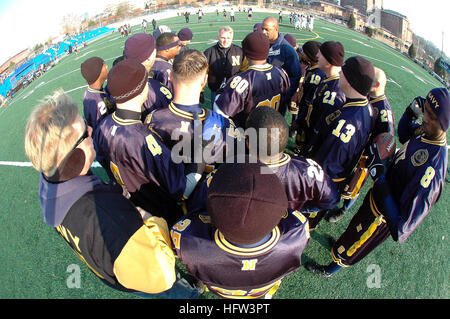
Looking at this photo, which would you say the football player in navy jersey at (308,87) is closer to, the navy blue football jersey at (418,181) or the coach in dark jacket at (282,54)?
the coach in dark jacket at (282,54)

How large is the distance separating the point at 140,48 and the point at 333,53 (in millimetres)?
2910

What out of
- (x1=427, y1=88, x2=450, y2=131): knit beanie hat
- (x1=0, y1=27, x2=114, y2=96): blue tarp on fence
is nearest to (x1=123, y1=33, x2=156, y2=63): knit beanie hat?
(x1=427, y1=88, x2=450, y2=131): knit beanie hat

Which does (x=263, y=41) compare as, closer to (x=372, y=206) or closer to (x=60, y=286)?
(x=372, y=206)

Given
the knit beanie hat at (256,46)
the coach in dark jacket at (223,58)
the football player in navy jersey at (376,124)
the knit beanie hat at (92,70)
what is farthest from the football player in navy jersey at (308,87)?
the knit beanie hat at (92,70)

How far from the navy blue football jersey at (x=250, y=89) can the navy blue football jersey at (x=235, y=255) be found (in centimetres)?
234

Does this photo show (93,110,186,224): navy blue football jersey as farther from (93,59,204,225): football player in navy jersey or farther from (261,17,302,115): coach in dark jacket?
(261,17,302,115): coach in dark jacket

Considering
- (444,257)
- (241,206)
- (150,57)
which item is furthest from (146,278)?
(444,257)

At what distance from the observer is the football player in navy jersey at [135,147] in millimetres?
2350

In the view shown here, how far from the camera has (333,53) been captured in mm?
3670

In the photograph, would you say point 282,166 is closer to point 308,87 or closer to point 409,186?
point 409,186

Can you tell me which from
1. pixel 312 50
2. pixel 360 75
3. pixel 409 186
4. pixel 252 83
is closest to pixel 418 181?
pixel 409 186

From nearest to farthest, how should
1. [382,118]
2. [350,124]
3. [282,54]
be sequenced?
[350,124], [382,118], [282,54]

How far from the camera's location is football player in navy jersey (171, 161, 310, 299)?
4.00 ft

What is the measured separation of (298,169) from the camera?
2230 millimetres
